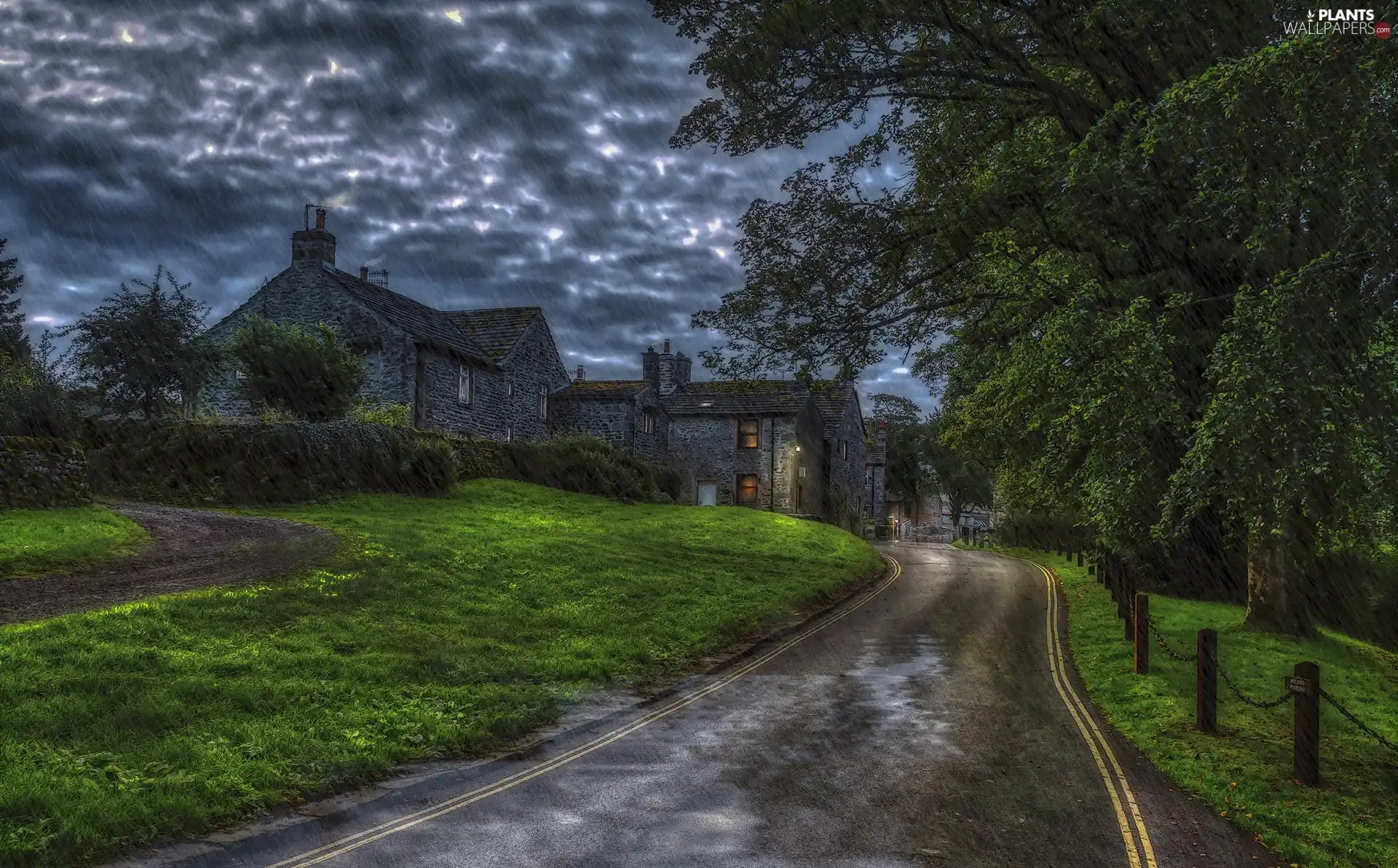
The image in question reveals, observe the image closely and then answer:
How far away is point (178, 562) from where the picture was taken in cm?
1472

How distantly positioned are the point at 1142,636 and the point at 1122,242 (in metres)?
6.12

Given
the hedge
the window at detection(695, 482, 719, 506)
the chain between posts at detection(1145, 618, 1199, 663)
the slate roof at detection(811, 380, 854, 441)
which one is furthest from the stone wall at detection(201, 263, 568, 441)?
the chain between posts at detection(1145, 618, 1199, 663)

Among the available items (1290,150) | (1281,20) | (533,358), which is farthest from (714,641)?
(533,358)

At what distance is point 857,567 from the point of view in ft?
93.4

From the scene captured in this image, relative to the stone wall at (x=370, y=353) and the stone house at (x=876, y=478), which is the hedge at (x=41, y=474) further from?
the stone house at (x=876, y=478)

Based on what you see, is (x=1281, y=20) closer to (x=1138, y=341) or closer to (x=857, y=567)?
(x=1138, y=341)

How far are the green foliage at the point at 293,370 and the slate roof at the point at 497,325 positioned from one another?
44.0ft

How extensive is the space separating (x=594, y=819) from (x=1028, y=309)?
1159 cm

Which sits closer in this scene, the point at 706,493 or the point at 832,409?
the point at 706,493

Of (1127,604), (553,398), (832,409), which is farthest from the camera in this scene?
(832,409)

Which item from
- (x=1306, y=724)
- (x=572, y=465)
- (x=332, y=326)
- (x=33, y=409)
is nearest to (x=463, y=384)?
(x=332, y=326)

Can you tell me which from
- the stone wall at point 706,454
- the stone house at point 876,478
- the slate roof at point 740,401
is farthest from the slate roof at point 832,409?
the stone house at point 876,478

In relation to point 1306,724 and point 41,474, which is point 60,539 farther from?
point 1306,724

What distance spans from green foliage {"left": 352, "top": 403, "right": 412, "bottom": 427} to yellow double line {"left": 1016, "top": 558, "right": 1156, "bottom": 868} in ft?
66.2
